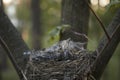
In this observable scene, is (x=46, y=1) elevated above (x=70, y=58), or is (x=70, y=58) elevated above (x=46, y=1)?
(x=46, y=1)

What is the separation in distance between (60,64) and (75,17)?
0.93m

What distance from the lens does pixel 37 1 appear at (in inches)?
795

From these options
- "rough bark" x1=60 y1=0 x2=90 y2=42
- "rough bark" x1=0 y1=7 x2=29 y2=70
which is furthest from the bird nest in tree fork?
"rough bark" x1=60 y1=0 x2=90 y2=42

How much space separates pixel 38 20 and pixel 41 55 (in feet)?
57.8

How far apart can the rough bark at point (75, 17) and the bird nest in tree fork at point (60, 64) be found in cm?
55

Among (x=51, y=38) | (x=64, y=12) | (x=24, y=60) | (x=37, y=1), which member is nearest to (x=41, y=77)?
(x=24, y=60)

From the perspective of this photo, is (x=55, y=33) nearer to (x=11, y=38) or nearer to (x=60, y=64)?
(x=11, y=38)

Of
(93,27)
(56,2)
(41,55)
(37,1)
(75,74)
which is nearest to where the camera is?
(75,74)

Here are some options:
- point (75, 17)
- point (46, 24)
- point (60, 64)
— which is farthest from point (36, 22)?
point (60, 64)

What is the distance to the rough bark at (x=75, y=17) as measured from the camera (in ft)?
12.7

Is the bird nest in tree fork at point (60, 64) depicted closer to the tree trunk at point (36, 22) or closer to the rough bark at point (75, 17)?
the rough bark at point (75, 17)

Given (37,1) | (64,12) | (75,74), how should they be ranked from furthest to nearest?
(37,1)
(64,12)
(75,74)

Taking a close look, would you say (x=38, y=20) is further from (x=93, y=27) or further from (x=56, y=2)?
(x=93, y=27)

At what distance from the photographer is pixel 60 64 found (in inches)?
122
